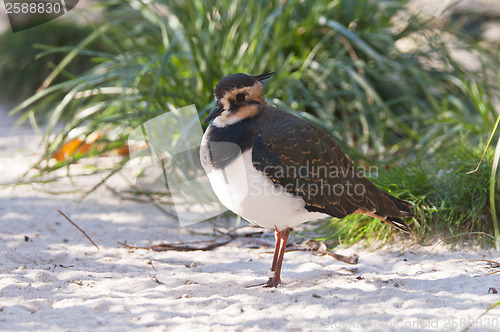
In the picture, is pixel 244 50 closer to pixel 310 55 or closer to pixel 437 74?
pixel 310 55

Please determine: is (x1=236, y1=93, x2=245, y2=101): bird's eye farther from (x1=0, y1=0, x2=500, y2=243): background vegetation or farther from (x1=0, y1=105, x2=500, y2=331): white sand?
(x1=0, y1=0, x2=500, y2=243): background vegetation

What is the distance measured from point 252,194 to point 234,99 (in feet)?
1.48

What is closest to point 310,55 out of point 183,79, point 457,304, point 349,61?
point 349,61

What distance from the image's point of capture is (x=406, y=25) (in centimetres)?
499

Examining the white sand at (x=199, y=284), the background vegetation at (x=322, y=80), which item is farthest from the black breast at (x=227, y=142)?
the background vegetation at (x=322, y=80)

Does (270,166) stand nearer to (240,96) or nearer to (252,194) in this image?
(252,194)

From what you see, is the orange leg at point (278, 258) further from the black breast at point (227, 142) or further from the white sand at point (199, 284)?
the black breast at point (227, 142)

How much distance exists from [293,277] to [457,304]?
0.81 meters

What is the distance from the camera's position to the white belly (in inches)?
93.7

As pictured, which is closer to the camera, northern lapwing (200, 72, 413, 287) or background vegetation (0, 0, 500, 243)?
northern lapwing (200, 72, 413, 287)

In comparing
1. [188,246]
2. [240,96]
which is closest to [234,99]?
[240,96]

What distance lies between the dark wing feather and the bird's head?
0.42 feet

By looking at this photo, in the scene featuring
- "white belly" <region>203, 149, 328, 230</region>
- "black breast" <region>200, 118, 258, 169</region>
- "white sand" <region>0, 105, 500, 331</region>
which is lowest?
"white sand" <region>0, 105, 500, 331</region>

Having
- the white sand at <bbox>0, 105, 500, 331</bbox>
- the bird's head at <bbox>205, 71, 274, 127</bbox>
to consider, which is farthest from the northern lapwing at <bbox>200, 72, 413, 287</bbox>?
the white sand at <bbox>0, 105, 500, 331</bbox>
